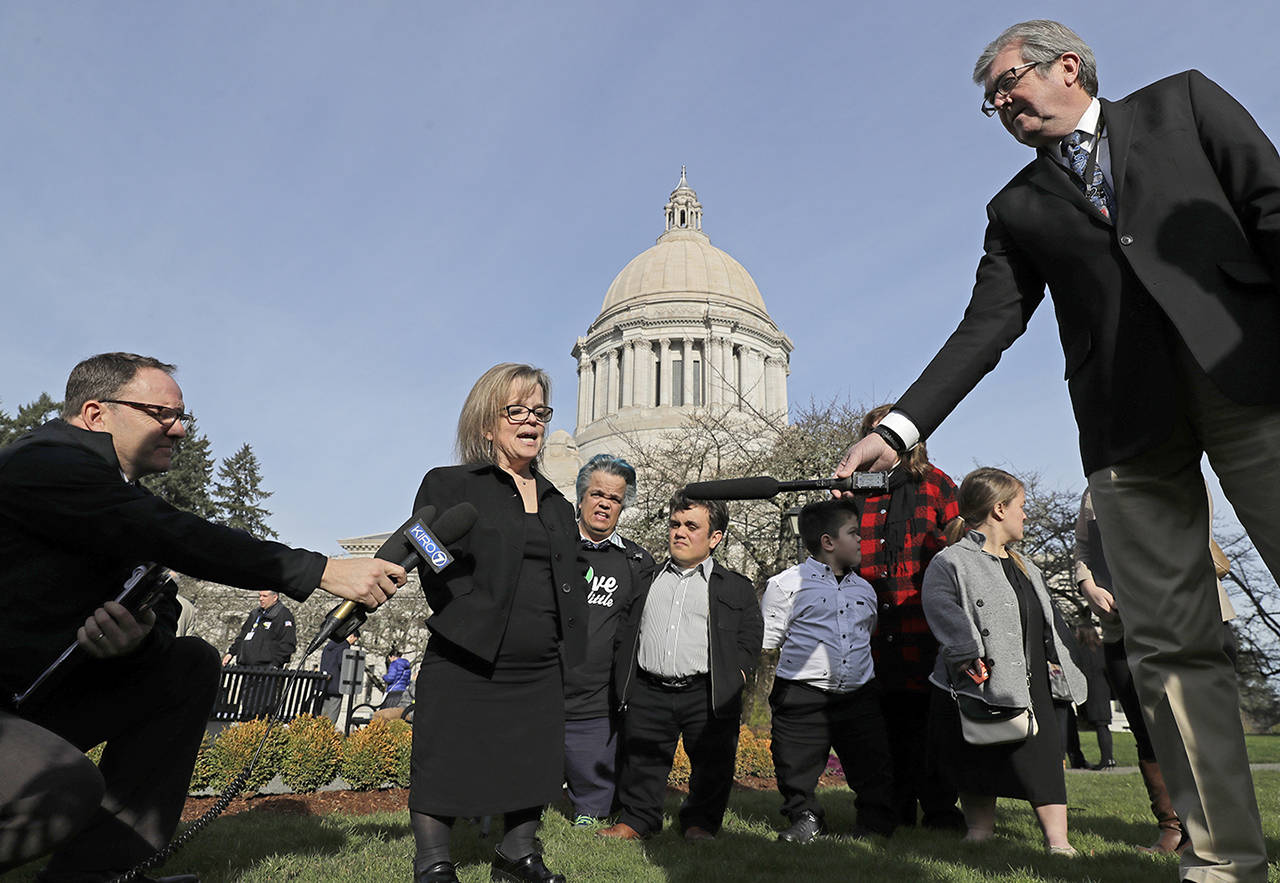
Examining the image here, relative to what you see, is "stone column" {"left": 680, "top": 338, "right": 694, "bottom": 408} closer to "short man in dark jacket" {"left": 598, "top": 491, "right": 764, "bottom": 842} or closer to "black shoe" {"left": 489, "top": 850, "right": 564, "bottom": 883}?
"short man in dark jacket" {"left": 598, "top": 491, "right": 764, "bottom": 842}

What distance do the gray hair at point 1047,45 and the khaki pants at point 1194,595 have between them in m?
1.16

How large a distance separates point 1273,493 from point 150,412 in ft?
13.4

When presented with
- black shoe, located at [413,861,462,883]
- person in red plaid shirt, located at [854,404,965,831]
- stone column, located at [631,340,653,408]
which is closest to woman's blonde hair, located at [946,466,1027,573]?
person in red plaid shirt, located at [854,404,965,831]

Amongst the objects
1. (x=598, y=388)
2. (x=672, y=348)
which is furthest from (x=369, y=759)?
(x=598, y=388)

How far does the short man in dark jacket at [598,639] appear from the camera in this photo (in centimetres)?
669

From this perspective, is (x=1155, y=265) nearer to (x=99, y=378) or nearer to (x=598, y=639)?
(x=99, y=378)

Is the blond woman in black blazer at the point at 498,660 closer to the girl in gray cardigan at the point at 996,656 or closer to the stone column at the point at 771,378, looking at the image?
the girl in gray cardigan at the point at 996,656

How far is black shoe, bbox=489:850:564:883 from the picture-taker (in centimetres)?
406

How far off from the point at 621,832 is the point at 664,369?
5824 cm

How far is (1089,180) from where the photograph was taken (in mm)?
3090

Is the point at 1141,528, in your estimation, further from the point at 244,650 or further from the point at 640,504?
the point at 640,504

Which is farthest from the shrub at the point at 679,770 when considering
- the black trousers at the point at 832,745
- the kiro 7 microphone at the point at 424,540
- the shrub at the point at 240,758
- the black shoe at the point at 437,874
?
the kiro 7 microphone at the point at 424,540

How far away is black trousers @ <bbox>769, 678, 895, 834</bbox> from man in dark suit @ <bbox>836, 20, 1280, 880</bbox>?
11.0ft

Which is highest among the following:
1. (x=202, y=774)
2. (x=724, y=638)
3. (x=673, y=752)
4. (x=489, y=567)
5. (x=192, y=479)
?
(x=192, y=479)
